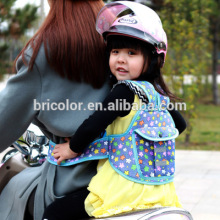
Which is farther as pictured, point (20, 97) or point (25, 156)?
point (25, 156)

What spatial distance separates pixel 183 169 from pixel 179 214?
387 centimetres

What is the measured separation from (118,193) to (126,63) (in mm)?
489

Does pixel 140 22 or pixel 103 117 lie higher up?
pixel 140 22

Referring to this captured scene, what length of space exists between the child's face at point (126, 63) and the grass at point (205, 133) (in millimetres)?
5829

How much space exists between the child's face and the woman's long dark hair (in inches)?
2.8

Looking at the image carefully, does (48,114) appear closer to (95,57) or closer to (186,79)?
→ (95,57)

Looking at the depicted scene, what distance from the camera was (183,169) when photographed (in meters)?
5.39

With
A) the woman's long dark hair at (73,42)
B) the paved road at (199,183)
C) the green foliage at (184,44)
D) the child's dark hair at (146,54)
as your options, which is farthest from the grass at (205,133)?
the woman's long dark hair at (73,42)

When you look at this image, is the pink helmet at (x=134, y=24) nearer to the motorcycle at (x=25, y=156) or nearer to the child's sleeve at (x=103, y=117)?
the child's sleeve at (x=103, y=117)

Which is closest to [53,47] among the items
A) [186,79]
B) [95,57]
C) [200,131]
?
[95,57]

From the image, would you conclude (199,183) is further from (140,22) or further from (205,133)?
(205,133)

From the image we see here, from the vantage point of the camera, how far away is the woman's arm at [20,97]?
1696mm

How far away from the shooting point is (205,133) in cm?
913

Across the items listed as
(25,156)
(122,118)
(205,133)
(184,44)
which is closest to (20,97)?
(122,118)
